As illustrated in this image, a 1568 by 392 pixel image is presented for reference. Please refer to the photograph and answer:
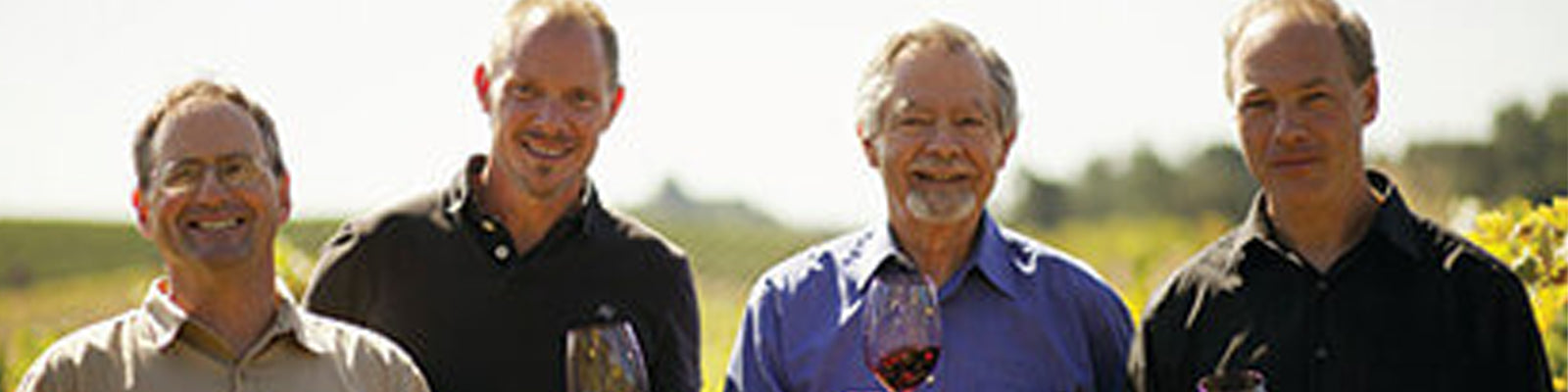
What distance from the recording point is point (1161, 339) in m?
4.26

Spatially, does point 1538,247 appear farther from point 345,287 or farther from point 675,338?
point 345,287

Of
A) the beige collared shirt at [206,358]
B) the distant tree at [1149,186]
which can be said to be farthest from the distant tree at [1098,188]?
the beige collared shirt at [206,358]

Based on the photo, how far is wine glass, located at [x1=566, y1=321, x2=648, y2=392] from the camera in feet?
12.2

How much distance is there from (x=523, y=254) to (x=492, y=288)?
0.14m

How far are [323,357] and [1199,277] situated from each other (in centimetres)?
214

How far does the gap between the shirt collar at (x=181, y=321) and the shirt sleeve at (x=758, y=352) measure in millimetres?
1160

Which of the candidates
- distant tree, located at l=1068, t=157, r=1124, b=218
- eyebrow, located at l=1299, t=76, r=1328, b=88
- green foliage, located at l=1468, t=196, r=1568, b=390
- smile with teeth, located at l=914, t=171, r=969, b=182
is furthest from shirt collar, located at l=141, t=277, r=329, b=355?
distant tree, located at l=1068, t=157, r=1124, b=218

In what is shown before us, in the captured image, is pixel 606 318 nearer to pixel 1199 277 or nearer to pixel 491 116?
pixel 491 116

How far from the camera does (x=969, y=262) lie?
475 centimetres

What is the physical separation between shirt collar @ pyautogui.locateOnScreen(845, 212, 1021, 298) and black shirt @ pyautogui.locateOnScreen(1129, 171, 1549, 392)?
21.8 inches

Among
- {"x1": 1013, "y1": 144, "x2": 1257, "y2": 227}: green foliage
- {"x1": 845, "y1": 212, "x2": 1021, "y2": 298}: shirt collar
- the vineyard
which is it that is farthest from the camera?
{"x1": 1013, "y1": 144, "x2": 1257, "y2": 227}: green foliage

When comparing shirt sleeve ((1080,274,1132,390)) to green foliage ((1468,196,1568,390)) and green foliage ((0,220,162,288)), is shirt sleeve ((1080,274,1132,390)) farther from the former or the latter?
green foliage ((0,220,162,288))

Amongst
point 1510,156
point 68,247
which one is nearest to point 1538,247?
point 68,247

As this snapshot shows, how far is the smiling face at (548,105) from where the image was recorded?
187 inches
